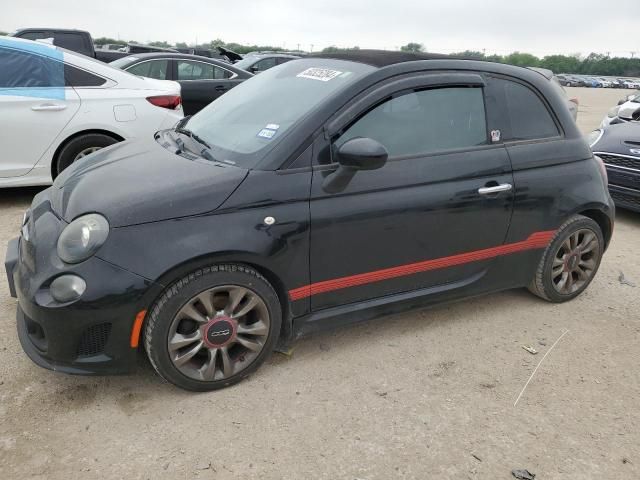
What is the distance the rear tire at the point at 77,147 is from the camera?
202 inches

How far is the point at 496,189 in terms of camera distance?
10.5 feet

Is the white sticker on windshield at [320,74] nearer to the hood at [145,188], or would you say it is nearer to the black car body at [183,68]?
the hood at [145,188]

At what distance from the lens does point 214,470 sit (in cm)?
222

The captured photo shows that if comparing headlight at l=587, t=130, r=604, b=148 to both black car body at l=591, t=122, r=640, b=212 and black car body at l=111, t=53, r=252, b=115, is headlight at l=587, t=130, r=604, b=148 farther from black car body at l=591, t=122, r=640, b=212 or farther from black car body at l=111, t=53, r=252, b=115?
black car body at l=111, t=53, r=252, b=115

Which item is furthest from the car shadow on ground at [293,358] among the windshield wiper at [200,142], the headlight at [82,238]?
the windshield wiper at [200,142]

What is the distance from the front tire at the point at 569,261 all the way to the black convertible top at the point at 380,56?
4.51 feet

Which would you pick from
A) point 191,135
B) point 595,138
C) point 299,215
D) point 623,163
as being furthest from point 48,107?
point 595,138

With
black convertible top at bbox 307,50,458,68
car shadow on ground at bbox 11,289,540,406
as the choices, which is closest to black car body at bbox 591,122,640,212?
car shadow on ground at bbox 11,289,540,406

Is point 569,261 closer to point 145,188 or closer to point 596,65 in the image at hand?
point 145,188

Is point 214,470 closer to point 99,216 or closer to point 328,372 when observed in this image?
point 328,372

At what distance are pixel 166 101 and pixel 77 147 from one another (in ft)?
3.28

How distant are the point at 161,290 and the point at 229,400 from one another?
0.67 metres

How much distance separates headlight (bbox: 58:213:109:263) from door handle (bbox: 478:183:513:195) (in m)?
2.05

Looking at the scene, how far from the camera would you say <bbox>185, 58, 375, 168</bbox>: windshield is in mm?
2836
